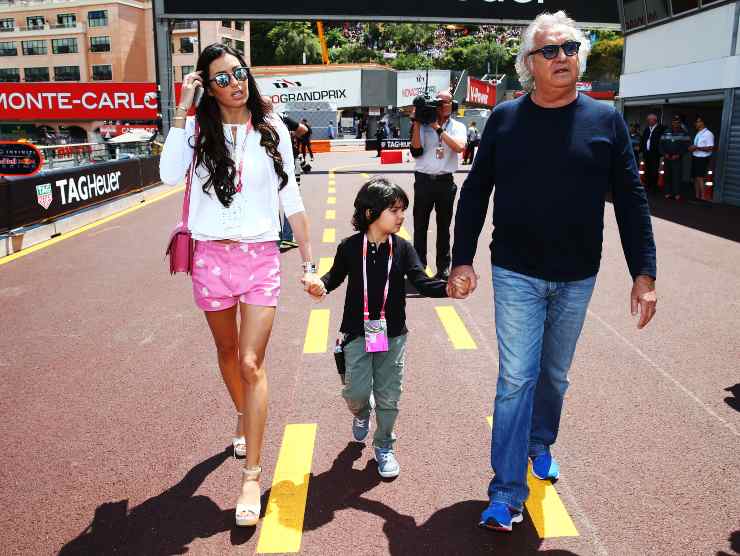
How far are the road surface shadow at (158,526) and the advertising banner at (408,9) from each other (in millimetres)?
22812

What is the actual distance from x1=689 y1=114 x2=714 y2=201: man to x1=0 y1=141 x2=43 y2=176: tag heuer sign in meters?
12.8

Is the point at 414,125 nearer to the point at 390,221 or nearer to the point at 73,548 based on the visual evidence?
the point at 390,221

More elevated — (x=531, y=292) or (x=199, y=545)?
(x=531, y=292)

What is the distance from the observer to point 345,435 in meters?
3.81

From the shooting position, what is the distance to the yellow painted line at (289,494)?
284cm

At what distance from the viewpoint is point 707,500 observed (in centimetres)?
312

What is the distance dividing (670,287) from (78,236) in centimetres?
847

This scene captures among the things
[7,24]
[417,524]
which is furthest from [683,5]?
[7,24]

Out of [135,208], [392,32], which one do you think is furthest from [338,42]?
[135,208]

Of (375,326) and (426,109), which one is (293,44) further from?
(375,326)

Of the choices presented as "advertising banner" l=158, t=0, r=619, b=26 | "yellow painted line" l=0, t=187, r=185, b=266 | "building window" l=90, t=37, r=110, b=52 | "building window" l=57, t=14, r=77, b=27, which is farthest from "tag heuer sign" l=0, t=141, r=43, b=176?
"building window" l=57, t=14, r=77, b=27

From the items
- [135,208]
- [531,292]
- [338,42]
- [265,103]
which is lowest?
[135,208]

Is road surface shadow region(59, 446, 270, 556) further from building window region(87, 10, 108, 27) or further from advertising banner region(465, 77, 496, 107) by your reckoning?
building window region(87, 10, 108, 27)

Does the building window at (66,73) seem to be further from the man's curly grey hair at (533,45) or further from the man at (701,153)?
the man's curly grey hair at (533,45)
